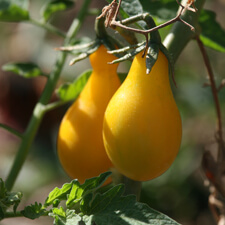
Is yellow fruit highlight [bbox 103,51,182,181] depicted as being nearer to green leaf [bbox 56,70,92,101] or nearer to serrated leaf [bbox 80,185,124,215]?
serrated leaf [bbox 80,185,124,215]

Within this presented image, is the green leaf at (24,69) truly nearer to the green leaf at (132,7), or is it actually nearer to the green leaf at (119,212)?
the green leaf at (132,7)

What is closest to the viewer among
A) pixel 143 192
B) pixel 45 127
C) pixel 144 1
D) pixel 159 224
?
pixel 159 224

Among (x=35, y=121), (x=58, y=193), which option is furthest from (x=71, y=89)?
(x=58, y=193)

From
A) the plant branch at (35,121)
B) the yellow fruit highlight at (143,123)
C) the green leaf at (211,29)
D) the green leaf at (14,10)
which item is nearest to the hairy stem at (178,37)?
the yellow fruit highlight at (143,123)

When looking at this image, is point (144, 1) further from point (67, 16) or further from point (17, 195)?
point (67, 16)

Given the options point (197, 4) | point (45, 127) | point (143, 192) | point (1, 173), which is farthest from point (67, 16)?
point (197, 4)

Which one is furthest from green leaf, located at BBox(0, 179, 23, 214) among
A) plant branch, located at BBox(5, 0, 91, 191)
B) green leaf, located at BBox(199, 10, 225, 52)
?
green leaf, located at BBox(199, 10, 225, 52)

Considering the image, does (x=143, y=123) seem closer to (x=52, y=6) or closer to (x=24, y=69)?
(x=24, y=69)
